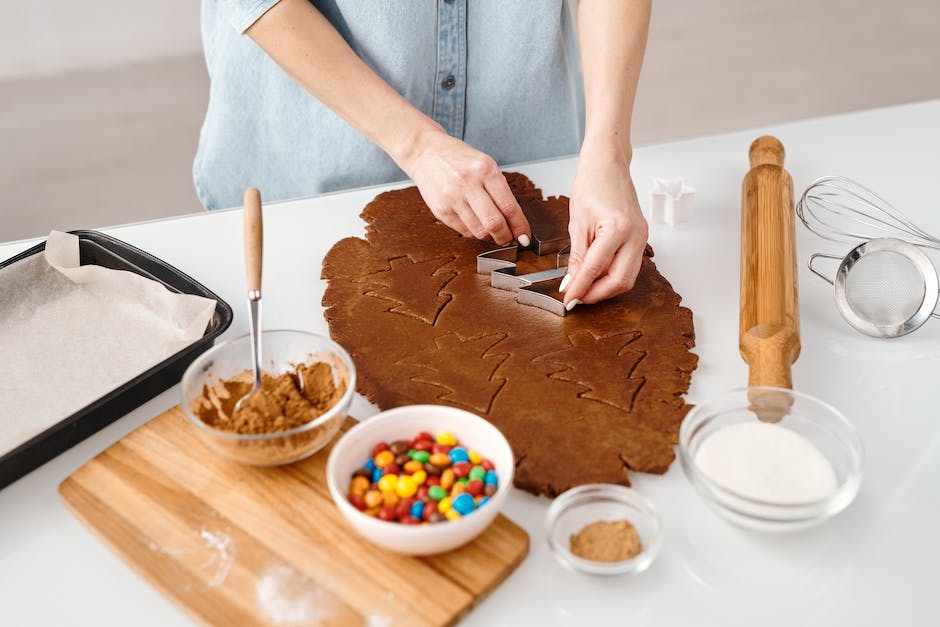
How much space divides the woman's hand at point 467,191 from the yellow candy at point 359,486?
49 centimetres

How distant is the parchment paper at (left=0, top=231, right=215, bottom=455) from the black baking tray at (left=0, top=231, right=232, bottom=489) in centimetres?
2

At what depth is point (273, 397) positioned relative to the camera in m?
0.96

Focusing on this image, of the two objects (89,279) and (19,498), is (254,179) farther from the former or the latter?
(19,498)

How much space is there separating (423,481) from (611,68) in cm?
78

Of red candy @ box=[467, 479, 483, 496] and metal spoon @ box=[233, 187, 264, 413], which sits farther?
metal spoon @ box=[233, 187, 264, 413]

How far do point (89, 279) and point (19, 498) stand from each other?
0.35 metres

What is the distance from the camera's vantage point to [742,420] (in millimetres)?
948

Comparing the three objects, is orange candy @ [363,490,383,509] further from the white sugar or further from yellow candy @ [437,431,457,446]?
the white sugar

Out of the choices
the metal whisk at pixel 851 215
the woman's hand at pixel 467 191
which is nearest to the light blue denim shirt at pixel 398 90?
the woman's hand at pixel 467 191

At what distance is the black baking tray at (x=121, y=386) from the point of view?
3.15 feet

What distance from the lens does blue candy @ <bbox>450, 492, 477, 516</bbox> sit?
0.84m

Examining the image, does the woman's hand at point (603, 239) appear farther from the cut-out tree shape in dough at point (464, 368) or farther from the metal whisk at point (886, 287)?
the metal whisk at point (886, 287)

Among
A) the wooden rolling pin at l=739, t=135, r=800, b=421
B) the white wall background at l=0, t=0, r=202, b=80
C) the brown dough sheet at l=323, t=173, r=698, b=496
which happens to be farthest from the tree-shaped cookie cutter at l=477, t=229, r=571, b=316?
the white wall background at l=0, t=0, r=202, b=80

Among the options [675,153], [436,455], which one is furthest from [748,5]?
[436,455]
